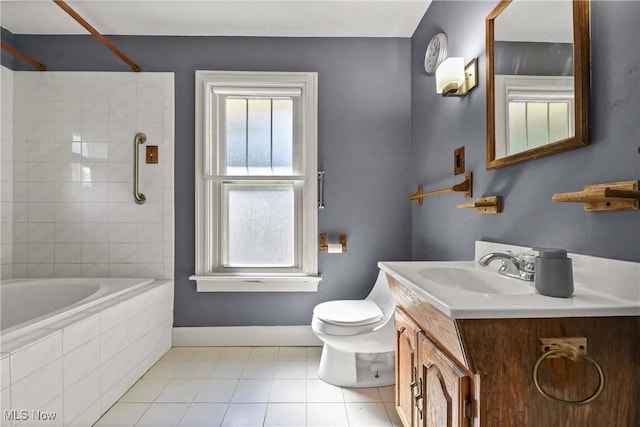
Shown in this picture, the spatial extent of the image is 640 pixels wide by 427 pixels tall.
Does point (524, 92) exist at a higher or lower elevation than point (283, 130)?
lower

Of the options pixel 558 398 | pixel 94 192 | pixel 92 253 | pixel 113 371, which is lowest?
pixel 113 371

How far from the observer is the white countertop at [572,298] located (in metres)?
0.72

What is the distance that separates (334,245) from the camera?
232 cm

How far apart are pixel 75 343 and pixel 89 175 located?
54.2 inches

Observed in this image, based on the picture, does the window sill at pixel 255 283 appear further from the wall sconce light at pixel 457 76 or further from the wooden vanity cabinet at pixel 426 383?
the wall sconce light at pixel 457 76

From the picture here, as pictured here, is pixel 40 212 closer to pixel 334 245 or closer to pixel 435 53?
pixel 334 245

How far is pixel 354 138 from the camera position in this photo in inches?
93.8

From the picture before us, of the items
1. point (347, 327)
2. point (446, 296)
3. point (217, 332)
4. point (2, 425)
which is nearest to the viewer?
point (446, 296)

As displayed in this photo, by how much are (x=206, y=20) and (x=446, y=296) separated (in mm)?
2310

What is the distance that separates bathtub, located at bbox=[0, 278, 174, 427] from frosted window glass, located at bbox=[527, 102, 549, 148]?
1938 millimetres

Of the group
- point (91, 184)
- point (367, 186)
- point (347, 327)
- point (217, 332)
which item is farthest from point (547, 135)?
point (91, 184)

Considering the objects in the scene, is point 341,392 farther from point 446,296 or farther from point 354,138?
point 354,138

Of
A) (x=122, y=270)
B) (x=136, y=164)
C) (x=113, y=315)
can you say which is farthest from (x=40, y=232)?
(x=113, y=315)

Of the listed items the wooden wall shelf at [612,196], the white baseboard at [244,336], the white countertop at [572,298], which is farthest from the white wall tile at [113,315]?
the wooden wall shelf at [612,196]
